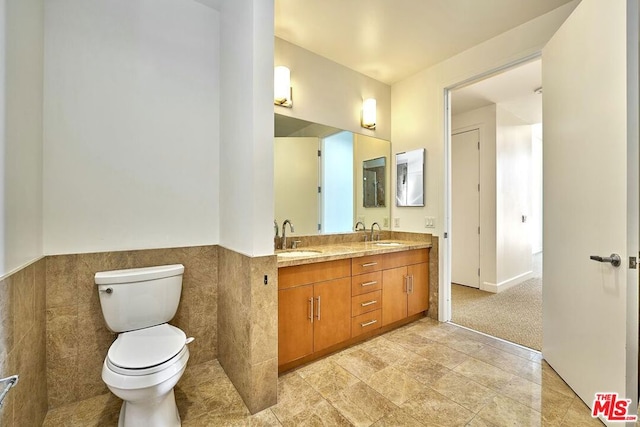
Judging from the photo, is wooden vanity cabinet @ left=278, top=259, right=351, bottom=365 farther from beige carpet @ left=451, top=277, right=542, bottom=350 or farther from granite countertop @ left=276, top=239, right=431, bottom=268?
beige carpet @ left=451, top=277, right=542, bottom=350

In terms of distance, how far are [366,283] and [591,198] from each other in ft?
5.16

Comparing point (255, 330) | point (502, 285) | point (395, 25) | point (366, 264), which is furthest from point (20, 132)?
point (502, 285)

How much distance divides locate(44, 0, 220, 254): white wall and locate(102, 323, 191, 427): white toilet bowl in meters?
0.67

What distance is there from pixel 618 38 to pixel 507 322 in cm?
252

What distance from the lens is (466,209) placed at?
420 cm

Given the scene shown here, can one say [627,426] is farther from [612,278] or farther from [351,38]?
[351,38]

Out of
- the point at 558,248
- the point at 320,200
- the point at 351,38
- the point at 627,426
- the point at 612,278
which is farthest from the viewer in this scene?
the point at 320,200

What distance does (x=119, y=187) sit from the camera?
5.82ft

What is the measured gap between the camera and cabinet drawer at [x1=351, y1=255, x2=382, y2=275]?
2.29 meters

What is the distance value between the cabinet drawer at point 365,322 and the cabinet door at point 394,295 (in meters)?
0.08

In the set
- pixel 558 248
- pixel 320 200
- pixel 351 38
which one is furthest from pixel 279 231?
pixel 558 248

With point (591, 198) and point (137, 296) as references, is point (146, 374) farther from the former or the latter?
point (591, 198)

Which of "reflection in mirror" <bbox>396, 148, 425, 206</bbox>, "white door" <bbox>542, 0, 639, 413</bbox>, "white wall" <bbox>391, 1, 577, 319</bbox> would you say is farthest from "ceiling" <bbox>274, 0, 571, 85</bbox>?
"reflection in mirror" <bbox>396, 148, 425, 206</bbox>

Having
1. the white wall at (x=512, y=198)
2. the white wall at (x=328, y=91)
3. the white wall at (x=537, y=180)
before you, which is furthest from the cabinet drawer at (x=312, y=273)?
the white wall at (x=537, y=180)
